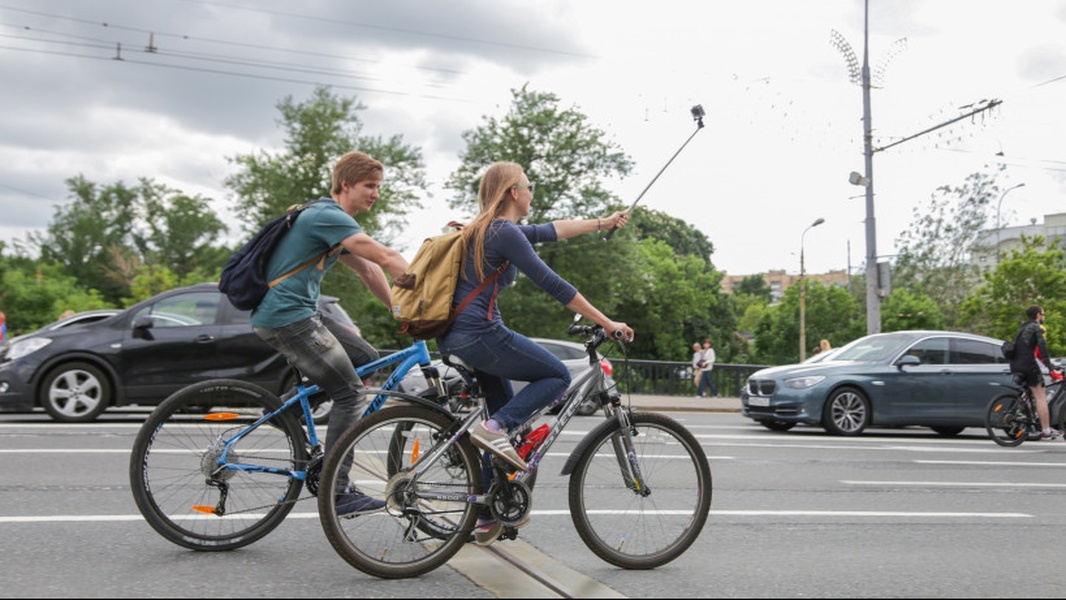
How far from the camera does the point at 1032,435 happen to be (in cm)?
1381

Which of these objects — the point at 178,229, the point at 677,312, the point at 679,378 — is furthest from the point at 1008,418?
the point at 178,229

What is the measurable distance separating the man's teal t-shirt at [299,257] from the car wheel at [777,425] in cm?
1137

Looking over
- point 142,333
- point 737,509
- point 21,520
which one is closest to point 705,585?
point 737,509

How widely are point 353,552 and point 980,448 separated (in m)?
10.7

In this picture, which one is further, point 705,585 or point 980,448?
point 980,448

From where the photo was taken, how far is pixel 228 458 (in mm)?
4641

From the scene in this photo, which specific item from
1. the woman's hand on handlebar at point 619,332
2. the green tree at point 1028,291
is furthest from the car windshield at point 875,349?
the green tree at point 1028,291

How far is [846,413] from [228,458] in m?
11.0

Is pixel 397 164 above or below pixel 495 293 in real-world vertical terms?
above

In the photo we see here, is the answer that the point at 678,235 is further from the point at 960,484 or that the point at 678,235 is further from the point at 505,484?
the point at 505,484

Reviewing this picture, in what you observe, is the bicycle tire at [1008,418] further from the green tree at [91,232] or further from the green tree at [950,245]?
the green tree at [91,232]

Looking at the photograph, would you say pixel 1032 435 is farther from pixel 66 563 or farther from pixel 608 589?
pixel 66 563

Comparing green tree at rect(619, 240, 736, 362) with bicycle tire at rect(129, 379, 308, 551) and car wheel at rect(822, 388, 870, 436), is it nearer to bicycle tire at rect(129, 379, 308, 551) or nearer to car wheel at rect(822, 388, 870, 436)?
car wheel at rect(822, 388, 870, 436)

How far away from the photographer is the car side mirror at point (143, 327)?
12.0m
